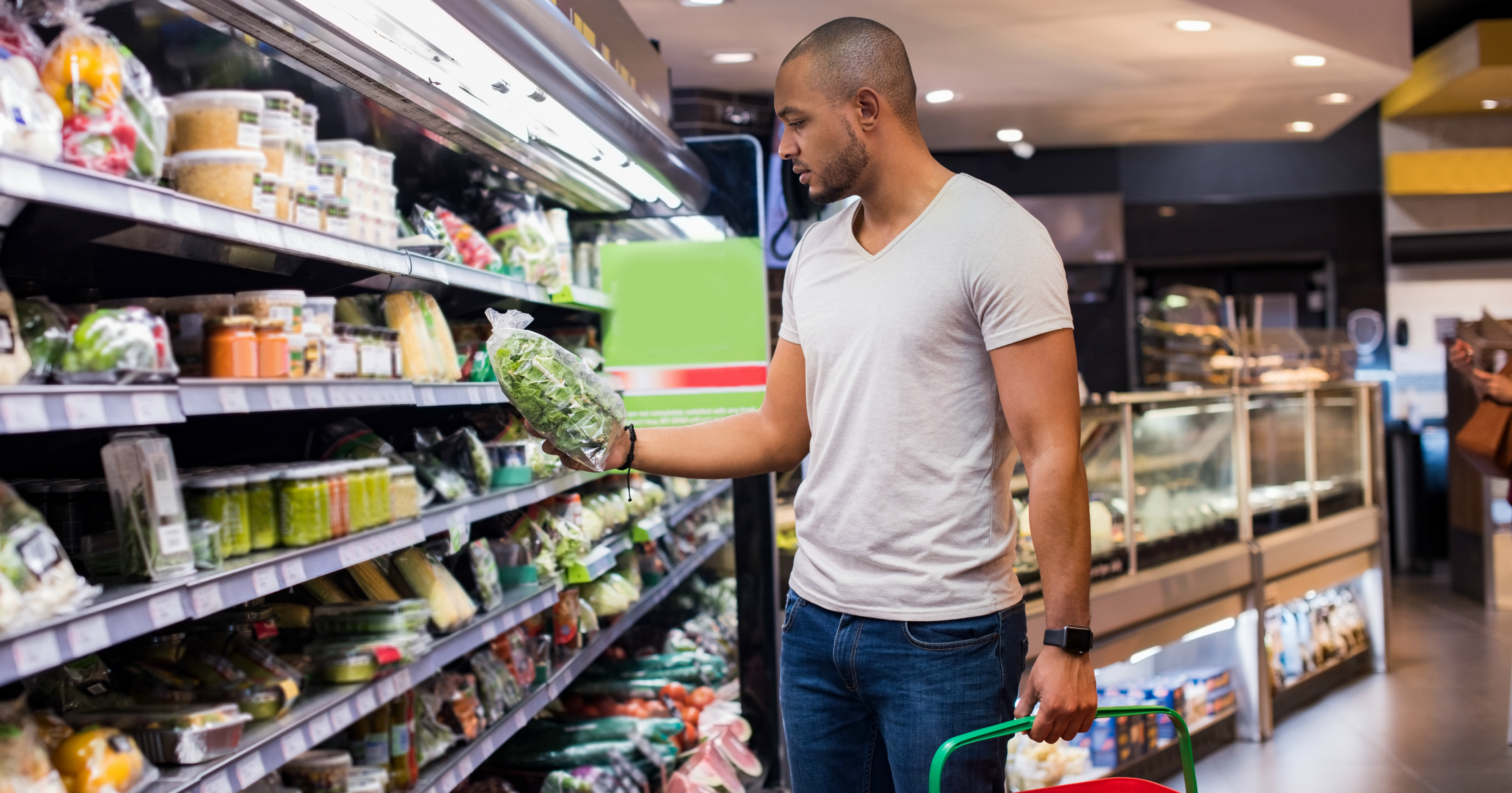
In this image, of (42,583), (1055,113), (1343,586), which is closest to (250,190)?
(42,583)

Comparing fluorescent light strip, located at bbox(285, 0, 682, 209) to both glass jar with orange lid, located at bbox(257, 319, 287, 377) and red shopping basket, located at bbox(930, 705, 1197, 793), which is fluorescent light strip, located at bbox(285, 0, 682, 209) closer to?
glass jar with orange lid, located at bbox(257, 319, 287, 377)

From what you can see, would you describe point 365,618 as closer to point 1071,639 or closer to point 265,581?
point 265,581

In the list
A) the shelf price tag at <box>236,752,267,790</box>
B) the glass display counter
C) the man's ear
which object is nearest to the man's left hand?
the man's ear

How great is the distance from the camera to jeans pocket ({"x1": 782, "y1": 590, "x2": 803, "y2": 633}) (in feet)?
6.24

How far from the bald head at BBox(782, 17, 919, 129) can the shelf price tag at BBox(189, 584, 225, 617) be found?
3.83 feet

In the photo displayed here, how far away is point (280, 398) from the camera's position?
1.93 meters

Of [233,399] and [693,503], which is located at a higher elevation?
[233,399]

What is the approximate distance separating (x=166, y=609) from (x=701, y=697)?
9.21 ft

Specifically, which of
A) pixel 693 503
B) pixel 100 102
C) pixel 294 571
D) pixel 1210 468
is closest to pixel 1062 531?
pixel 294 571

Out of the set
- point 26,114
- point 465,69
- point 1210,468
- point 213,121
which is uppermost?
point 465,69

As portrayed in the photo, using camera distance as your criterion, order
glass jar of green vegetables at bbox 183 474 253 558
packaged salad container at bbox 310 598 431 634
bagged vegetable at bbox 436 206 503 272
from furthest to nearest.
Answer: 1. bagged vegetable at bbox 436 206 503 272
2. packaged salad container at bbox 310 598 431 634
3. glass jar of green vegetables at bbox 183 474 253 558

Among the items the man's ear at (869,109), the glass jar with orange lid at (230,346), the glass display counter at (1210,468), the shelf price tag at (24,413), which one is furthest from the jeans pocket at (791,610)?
the glass display counter at (1210,468)

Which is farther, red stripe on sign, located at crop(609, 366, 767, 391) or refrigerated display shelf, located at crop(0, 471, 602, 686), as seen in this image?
red stripe on sign, located at crop(609, 366, 767, 391)

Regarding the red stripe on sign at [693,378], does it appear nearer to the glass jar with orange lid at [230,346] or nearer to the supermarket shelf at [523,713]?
the supermarket shelf at [523,713]
